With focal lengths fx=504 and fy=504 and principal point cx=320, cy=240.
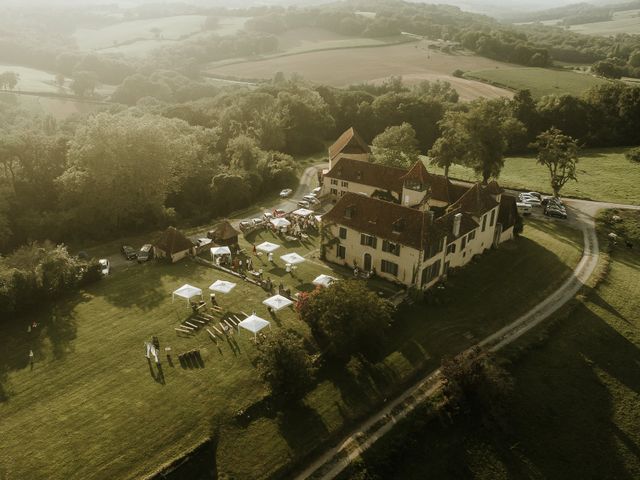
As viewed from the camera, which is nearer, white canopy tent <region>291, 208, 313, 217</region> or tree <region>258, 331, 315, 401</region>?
tree <region>258, 331, 315, 401</region>

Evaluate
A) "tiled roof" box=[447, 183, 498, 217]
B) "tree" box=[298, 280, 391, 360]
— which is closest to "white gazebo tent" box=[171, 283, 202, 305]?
"tree" box=[298, 280, 391, 360]

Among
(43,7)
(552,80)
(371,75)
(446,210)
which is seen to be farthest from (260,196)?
(43,7)

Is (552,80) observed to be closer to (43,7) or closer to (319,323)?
(319,323)

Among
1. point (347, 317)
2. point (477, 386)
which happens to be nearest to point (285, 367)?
point (347, 317)

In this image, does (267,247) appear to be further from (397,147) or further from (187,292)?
(397,147)

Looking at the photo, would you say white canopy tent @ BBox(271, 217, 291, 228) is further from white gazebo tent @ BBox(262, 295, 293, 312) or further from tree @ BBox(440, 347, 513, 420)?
tree @ BBox(440, 347, 513, 420)

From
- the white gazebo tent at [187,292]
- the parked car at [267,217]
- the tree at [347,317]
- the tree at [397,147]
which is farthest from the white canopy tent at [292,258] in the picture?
the tree at [397,147]

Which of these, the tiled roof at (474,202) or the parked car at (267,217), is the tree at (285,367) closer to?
the tiled roof at (474,202)
